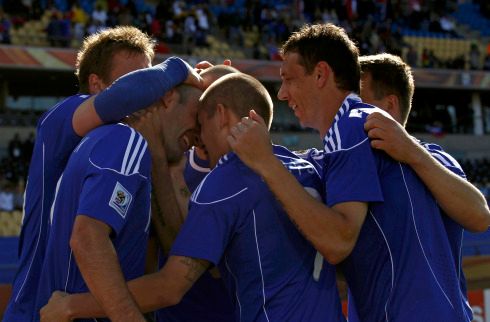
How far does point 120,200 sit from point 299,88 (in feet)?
2.64

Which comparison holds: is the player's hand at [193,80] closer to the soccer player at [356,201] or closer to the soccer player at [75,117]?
the soccer player at [75,117]

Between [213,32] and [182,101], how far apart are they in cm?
2091

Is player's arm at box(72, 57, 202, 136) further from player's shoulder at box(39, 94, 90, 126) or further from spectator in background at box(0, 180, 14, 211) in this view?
spectator in background at box(0, 180, 14, 211)

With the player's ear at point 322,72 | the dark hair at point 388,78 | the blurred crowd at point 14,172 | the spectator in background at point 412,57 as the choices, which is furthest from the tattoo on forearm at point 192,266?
the spectator in background at point 412,57

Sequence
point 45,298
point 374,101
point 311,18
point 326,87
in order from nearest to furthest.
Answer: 1. point 45,298
2. point 326,87
3. point 374,101
4. point 311,18

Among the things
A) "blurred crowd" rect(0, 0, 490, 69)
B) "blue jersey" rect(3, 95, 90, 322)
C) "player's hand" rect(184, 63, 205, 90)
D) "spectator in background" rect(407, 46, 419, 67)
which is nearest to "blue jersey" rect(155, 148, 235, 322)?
"blue jersey" rect(3, 95, 90, 322)

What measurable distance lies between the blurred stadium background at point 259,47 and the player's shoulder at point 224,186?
12.8 metres

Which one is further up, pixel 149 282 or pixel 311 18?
pixel 149 282

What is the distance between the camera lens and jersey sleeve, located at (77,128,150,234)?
231cm

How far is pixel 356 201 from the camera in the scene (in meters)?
2.41

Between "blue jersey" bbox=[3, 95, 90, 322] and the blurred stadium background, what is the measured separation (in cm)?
1229

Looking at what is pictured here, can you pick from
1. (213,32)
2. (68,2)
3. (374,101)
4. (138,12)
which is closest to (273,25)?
(213,32)

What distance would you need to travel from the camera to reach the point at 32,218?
8.89 ft

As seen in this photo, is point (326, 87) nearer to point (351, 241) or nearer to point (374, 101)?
point (374, 101)
